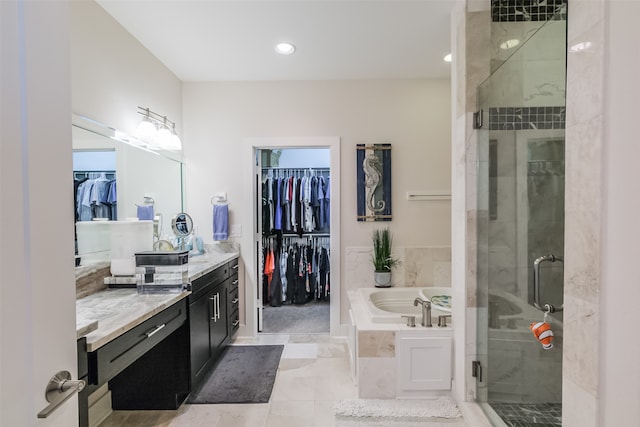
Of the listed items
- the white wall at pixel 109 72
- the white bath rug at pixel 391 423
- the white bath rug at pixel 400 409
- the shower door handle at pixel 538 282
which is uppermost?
the white wall at pixel 109 72

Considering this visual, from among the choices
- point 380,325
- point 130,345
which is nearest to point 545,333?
point 380,325

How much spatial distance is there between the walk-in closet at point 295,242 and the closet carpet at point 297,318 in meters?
0.01

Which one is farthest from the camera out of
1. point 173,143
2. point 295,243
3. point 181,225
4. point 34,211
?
point 295,243

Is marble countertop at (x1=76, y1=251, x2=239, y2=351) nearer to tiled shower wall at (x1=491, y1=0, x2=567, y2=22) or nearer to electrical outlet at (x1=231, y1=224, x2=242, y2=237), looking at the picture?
electrical outlet at (x1=231, y1=224, x2=242, y2=237)

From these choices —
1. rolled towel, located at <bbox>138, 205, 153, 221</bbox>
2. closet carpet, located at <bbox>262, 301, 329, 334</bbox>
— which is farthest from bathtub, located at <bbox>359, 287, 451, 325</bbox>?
rolled towel, located at <bbox>138, 205, 153, 221</bbox>

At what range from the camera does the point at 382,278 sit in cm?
297

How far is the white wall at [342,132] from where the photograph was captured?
10.1 ft

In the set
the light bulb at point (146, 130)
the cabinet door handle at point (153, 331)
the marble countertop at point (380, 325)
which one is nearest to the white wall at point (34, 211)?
the cabinet door handle at point (153, 331)

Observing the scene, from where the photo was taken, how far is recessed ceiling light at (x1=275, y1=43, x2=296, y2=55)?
2471mm

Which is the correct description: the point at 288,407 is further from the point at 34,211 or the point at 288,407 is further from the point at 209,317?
the point at 34,211

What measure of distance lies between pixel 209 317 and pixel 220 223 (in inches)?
38.6

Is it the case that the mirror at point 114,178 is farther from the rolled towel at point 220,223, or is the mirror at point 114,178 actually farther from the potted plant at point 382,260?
the potted plant at point 382,260

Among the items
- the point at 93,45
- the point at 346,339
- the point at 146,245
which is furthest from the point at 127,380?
the point at 93,45

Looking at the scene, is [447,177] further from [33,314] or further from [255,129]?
[33,314]
